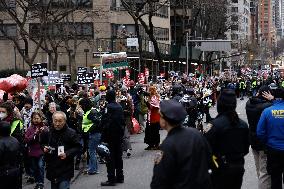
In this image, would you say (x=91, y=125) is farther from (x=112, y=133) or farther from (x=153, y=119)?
(x=153, y=119)

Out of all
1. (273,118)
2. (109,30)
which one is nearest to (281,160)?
(273,118)

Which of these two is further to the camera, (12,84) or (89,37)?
(89,37)

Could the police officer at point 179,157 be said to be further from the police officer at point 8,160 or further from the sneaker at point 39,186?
the sneaker at point 39,186

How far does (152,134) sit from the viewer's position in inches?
717

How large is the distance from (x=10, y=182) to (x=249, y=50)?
110 metres

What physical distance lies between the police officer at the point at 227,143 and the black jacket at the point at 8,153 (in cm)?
257

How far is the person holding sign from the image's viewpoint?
29.5 feet

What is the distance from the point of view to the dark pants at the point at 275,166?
9336 mm

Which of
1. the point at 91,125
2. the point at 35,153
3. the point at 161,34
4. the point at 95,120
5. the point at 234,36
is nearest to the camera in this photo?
the point at 35,153

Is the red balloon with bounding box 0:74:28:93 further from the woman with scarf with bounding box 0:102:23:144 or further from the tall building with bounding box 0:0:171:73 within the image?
the tall building with bounding box 0:0:171:73

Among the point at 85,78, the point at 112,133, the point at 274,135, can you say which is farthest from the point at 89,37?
the point at 274,135

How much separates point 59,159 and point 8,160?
0.76 metres

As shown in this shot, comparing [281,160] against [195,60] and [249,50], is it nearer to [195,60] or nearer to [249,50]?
[195,60]

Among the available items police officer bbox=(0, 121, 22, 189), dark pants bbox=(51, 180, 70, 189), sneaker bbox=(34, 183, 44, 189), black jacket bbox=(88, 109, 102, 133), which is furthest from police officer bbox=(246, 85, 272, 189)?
sneaker bbox=(34, 183, 44, 189)
